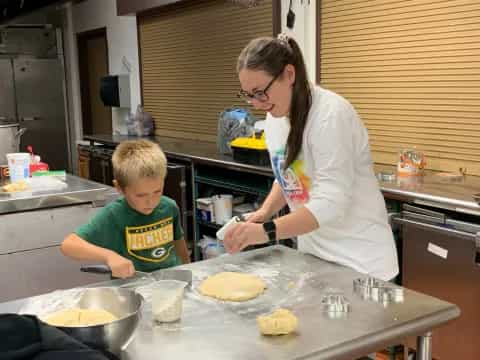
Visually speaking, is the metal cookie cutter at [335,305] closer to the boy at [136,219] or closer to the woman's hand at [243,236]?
the woman's hand at [243,236]

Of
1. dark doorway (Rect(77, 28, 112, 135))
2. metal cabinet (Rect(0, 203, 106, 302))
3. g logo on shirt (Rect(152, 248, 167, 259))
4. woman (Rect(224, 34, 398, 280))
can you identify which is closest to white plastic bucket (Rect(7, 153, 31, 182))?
metal cabinet (Rect(0, 203, 106, 302))

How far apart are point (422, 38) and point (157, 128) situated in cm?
336

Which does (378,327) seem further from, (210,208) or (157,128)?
(157,128)

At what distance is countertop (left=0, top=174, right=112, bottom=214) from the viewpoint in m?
2.76

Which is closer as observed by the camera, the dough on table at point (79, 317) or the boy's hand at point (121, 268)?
the dough on table at point (79, 317)

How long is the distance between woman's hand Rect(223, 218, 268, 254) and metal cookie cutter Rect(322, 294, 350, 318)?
0.28 meters

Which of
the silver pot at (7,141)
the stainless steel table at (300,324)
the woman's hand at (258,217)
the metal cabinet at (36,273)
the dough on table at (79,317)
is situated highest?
the silver pot at (7,141)

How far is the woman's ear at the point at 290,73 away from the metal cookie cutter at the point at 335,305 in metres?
0.67

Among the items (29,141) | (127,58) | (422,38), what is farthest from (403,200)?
(29,141)

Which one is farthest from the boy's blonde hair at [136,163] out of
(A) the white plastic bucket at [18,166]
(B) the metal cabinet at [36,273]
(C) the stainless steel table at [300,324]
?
(A) the white plastic bucket at [18,166]

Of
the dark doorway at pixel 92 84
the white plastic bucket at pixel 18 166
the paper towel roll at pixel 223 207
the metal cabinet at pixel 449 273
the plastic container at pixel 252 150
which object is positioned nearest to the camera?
the metal cabinet at pixel 449 273

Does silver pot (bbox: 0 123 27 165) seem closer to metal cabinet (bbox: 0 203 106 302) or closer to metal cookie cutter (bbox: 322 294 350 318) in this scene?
metal cabinet (bbox: 0 203 106 302)

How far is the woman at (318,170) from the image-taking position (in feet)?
5.43

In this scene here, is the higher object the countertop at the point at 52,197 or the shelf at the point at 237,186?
the countertop at the point at 52,197
